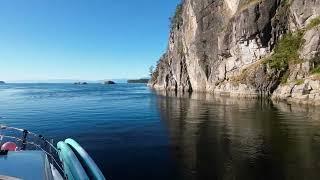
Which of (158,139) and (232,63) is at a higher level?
(232,63)

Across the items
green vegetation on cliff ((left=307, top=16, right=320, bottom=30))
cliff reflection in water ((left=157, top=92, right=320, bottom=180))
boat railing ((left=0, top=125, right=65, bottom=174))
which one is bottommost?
cliff reflection in water ((left=157, top=92, right=320, bottom=180))

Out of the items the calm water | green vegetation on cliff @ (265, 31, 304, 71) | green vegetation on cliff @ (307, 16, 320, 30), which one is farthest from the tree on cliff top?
the calm water

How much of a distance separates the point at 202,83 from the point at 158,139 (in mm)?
86361

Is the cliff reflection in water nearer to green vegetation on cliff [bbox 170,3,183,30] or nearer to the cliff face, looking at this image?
the cliff face

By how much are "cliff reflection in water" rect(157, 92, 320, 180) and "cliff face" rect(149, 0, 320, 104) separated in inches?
932

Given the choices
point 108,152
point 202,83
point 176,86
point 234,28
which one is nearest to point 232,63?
point 234,28

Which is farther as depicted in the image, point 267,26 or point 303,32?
point 267,26

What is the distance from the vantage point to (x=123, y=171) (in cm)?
2000

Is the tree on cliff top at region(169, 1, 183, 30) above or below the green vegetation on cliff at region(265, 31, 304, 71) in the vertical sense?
above

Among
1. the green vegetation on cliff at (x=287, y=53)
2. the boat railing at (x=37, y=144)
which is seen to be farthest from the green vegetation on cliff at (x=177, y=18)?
the boat railing at (x=37, y=144)

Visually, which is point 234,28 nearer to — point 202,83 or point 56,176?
point 202,83

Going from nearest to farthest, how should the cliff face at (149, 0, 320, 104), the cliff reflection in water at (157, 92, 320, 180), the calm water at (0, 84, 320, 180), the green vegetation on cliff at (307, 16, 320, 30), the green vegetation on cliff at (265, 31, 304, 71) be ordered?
the cliff reflection in water at (157, 92, 320, 180) < the calm water at (0, 84, 320, 180) < the cliff face at (149, 0, 320, 104) < the green vegetation on cliff at (307, 16, 320, 30) < the green vegetation on cliff at (265, 31, 304, 71)

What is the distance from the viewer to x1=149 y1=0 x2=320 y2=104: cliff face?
64938mm

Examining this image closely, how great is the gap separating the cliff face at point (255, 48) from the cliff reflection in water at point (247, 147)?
2367 cm
